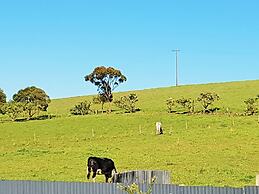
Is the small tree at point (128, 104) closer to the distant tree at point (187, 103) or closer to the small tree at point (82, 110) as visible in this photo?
the small tree at point (82, 110)

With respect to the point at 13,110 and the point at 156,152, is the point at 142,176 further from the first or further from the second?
the point at 13,110

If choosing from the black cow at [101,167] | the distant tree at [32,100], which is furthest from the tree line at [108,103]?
the black cow at [101,167]

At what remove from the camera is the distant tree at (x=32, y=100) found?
280ft

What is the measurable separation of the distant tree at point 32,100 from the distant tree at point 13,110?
2.81ft

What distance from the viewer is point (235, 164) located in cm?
3459

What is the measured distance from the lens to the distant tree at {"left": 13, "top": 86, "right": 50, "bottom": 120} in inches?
3361

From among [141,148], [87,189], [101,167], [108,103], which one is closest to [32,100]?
[108,103]

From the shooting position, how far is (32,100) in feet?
338

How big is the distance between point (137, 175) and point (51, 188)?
5.73 metres

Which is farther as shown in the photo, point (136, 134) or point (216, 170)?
point (136, 134)

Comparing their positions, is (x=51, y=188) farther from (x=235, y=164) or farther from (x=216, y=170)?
(x=235, y=164)

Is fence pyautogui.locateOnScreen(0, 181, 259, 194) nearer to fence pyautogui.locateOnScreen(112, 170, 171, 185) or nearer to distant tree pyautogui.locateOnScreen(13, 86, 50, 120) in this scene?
fence pyautogui.locateOnScreen(112, 170, 171, 185)

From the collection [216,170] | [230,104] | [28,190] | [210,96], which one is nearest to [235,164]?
[216,170]

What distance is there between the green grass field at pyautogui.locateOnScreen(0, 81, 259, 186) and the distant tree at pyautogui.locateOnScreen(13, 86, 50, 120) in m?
10.0
